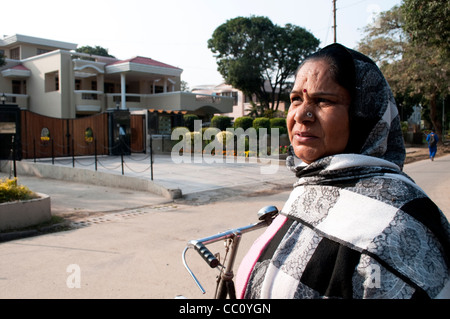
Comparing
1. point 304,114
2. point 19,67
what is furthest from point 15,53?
point 304,114

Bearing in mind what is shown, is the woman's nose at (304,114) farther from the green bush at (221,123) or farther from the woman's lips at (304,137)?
the green bush at (221,123)

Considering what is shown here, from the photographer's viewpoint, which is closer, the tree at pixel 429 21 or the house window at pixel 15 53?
the tree at pixel 429 21

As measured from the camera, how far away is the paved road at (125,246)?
13.3ft

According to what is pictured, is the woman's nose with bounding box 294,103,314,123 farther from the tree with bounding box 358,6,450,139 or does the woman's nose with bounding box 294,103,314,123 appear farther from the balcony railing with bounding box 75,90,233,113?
the balcony railing with bounding box 75,90,233,113

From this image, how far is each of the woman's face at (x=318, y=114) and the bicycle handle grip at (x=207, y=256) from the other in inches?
21.8

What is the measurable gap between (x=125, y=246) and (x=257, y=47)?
34.8 metres

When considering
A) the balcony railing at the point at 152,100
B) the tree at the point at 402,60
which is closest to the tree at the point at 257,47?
the balcony railing at the point at 152,100

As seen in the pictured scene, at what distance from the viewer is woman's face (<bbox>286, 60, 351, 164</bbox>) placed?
1.26 metres

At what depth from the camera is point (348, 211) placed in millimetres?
1121

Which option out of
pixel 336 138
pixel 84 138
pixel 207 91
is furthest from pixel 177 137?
pixel 207 91

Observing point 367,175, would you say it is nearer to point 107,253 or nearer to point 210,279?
point 210,279

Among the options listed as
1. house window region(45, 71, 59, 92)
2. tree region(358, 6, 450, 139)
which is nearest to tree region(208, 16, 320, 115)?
tree region(358, 6, 450, 139)

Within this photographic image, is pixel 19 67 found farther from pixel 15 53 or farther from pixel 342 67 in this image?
pixel 342 67

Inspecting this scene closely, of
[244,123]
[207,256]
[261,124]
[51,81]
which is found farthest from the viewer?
[51,81]
